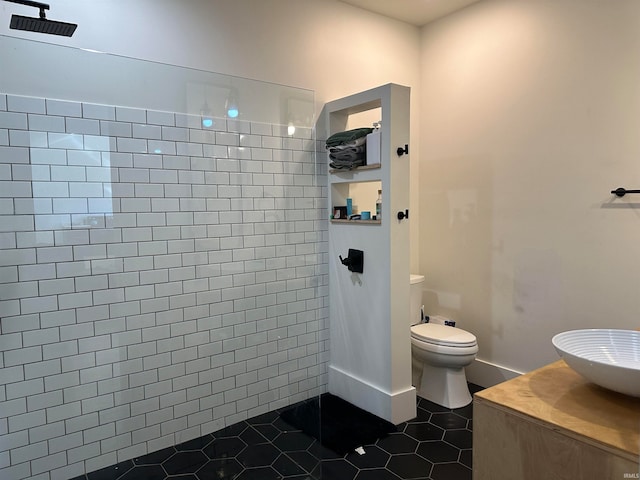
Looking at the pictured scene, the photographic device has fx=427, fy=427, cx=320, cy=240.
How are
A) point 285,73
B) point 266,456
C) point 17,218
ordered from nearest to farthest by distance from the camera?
point 17,218 → point 266,456 → point 285,73

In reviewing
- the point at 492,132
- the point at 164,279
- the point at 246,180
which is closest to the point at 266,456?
the point at 164,279

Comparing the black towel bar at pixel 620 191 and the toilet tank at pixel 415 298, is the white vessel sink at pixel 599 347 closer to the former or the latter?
the black towel bar at pixel 620 191

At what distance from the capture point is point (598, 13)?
2408mm

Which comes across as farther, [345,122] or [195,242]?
[345,122]

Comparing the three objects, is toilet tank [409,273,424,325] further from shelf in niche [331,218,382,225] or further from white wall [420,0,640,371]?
shelf in niche [331,218,382,225]

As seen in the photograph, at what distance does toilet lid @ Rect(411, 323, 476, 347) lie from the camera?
2.76m

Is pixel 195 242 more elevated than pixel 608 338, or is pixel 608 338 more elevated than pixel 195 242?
pixel 195 242

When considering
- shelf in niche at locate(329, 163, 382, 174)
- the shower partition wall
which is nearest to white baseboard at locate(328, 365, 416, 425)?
the shower partition wall

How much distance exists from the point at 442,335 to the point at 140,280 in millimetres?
1915

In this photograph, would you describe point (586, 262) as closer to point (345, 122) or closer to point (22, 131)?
point (345, 122)

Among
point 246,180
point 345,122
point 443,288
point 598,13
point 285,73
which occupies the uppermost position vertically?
point 598,13

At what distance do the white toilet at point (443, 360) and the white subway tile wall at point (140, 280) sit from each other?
2.58 feet

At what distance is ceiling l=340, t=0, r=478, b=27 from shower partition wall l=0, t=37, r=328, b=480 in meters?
1.00

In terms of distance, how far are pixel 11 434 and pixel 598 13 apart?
145 inches
